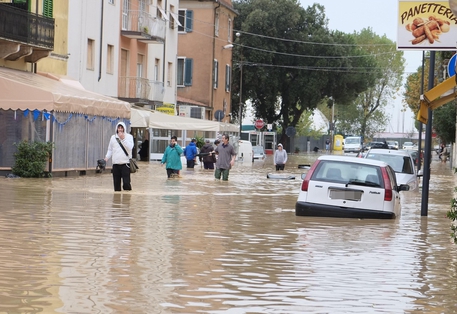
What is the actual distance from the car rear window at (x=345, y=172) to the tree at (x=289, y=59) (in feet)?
210

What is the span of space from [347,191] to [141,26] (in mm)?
33558

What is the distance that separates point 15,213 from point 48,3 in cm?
2081

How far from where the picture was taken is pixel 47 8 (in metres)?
37.5

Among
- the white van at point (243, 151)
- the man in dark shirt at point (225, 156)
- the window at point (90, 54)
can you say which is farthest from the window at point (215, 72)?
the man in dark shirt at point (225, 156)

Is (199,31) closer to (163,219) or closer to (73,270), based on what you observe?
(163,219)

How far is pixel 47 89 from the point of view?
32125 mm

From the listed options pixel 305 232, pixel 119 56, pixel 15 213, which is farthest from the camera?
pixel 119 56

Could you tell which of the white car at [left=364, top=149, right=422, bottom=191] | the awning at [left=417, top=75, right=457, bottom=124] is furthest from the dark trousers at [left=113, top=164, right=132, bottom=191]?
the awning at [left=417, top=75, right=457, bottom=124]

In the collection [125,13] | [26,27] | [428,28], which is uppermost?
[125,13]

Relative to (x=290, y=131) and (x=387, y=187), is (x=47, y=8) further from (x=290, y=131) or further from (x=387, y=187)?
(x=290, y=131)

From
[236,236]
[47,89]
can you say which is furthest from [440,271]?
[47,89]

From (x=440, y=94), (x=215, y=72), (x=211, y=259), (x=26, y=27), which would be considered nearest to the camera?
(x=211, y=259)

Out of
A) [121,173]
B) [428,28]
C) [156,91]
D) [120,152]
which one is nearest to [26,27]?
[121,173]

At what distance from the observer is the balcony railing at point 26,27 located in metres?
32.6
